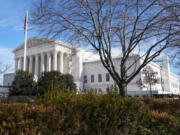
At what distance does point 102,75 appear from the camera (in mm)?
56281

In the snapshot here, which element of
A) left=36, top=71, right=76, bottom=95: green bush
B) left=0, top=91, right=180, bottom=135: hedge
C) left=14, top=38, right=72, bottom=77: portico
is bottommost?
left=0, top=91, right=180, bottom=135: hedge

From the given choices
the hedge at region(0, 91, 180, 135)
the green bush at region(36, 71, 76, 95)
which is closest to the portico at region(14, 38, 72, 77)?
the green bush at region(36, 71, 76, 95)

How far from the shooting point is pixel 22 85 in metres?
23.5

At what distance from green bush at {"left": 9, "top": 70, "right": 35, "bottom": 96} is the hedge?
19781mm

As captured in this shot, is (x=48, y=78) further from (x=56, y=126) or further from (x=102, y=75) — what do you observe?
(x=102, y=75)

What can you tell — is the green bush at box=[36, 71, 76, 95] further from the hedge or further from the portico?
the portico

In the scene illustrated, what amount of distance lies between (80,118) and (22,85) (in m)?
22.0

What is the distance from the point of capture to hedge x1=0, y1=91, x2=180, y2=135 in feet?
9.43

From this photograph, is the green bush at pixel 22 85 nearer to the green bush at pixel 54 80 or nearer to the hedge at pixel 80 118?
the green bush at pixel 54 80

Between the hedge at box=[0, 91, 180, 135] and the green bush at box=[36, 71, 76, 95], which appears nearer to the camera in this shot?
the hedge at box=[0, 91, 180, 135]

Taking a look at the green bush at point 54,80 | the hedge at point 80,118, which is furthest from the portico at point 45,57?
the hedge at point 80,118

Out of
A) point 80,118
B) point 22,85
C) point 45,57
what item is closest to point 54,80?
point 22,85

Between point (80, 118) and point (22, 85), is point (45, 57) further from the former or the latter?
point (80, 118)

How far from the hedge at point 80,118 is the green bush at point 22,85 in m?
19.8
